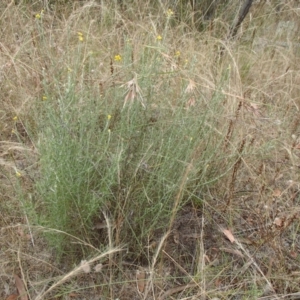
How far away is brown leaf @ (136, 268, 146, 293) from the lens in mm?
1539

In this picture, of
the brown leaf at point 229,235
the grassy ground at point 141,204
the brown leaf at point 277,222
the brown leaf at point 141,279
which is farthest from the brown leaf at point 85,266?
the brown leaf at point 277,222

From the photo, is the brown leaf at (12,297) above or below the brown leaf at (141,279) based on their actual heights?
below

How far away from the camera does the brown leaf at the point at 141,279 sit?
5.05ft

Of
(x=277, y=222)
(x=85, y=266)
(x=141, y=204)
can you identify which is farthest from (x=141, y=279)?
(x=277, y=222)

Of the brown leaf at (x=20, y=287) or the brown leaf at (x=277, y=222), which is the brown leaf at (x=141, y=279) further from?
the brown leaf at (x=277, y=222)

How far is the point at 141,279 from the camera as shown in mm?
1530

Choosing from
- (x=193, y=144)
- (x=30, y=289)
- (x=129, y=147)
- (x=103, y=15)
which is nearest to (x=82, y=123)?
(x=129, y=147)

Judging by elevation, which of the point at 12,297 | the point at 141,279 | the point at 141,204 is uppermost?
the point at 141,204

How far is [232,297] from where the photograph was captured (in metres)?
1.58

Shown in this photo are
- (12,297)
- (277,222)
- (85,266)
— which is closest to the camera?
(85,266)

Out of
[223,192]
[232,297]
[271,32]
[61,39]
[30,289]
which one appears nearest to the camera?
[30,289]

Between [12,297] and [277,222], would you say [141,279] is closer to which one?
[12,297]

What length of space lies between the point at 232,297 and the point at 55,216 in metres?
0.73

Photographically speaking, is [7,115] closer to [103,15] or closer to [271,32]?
[103,15]
